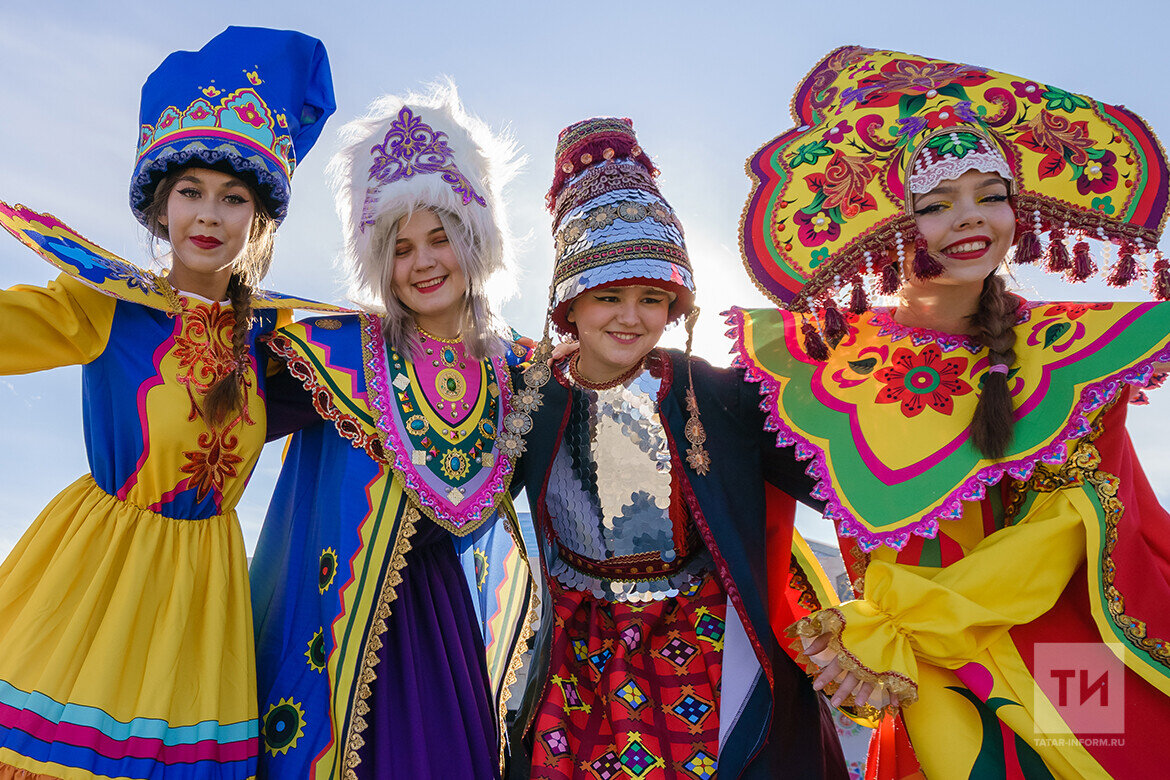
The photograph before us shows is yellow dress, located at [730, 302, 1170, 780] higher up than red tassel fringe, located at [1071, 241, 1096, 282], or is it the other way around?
red tassel fringe, located at [1071, 241, 1096, 282]

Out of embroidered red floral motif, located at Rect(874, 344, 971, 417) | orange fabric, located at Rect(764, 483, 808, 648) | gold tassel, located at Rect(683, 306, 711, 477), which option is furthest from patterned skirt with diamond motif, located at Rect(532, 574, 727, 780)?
embroidered red floral motif, located at Rect(874, 344, 971, 417)

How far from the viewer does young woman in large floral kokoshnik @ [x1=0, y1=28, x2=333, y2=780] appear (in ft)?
7.81

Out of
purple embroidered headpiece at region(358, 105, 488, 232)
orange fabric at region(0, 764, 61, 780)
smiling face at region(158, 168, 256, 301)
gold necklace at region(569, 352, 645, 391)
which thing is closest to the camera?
orange fabric at region(0, 764, 61, 780)

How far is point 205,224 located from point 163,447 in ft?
2.28

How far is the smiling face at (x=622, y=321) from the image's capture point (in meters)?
2.87

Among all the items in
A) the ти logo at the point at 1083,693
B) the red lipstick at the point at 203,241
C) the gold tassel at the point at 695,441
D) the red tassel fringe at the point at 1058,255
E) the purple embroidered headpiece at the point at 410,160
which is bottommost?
the ти logo at the point at 1083,693

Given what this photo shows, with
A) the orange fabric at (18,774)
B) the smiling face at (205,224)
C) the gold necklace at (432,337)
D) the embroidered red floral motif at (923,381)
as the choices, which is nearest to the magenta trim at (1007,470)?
the embroidered red floral motif at (923,381)

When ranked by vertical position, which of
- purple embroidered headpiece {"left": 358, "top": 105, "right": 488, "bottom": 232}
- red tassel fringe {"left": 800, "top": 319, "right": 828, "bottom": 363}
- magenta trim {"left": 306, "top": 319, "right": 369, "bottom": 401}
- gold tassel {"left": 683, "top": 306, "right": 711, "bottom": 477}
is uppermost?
purple embroidered headpiece {"left": 358, "top": 105, "right": 488, "bottom": 232}

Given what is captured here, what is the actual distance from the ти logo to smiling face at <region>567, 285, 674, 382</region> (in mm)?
1400

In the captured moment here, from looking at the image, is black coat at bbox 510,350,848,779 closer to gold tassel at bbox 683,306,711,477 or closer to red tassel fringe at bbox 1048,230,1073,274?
gold tassel at bbox 683,306,711,477

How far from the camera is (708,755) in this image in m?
2.59

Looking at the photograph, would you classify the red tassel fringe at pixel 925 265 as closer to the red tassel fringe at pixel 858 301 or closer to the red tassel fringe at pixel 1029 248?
the red tassel fringe at pixel 858 301

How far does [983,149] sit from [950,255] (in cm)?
32

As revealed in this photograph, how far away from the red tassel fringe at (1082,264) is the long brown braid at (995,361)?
18cm
